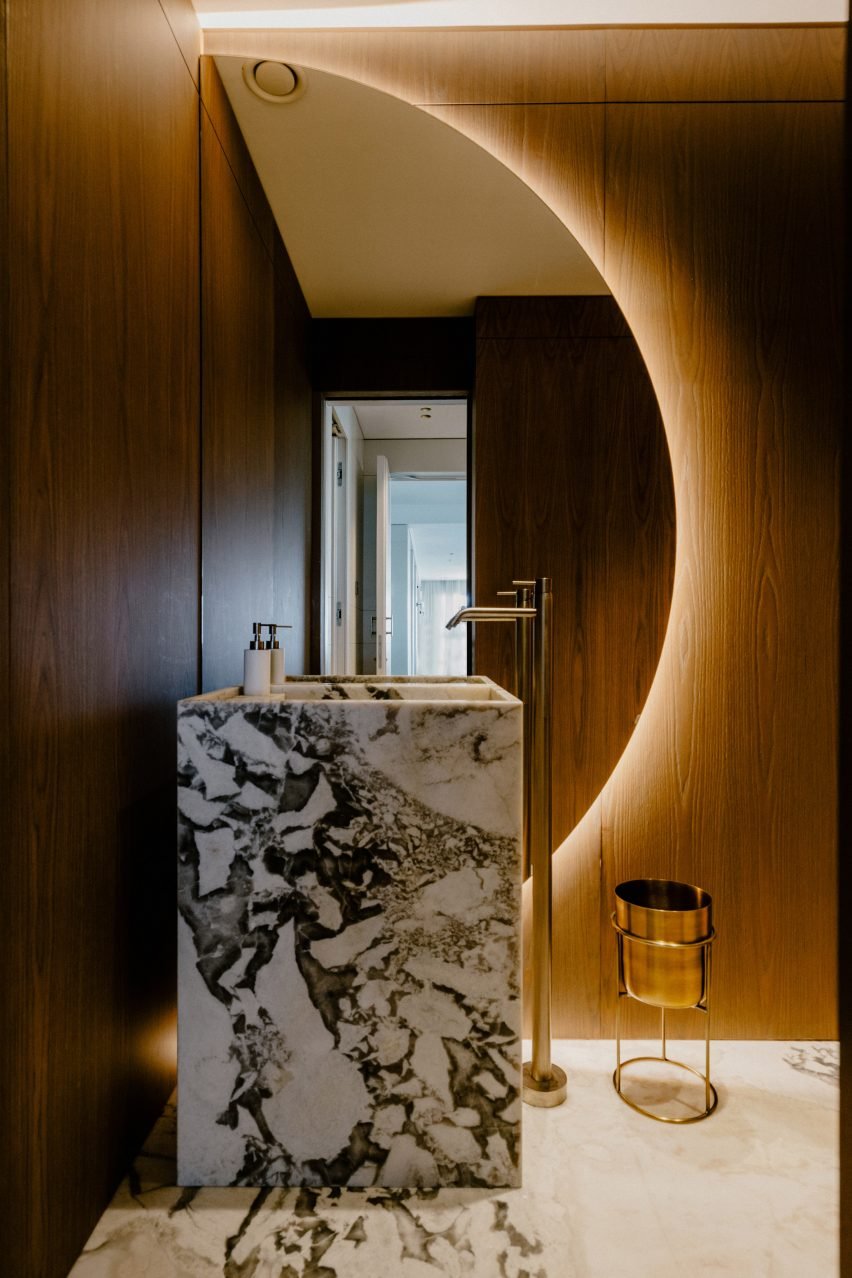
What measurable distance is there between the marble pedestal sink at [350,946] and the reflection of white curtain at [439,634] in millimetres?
405

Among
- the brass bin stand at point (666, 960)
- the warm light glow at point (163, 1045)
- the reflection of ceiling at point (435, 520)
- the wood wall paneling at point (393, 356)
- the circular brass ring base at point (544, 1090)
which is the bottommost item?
the circular brass ring base at point (544, 1090)

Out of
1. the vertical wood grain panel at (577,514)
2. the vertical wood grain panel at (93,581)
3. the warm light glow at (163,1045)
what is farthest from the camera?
the vertical wood grain panel at (577,514)

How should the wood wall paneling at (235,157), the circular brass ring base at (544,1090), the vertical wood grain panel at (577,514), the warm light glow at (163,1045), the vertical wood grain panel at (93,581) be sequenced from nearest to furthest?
the vertical wood grain panel at (93,581) → the warm light glow at (163,1045) → the circular brass ring base at (544,1090) → the wood wall paneling at (235,157) → the vertical wood grain panel at (577,514)

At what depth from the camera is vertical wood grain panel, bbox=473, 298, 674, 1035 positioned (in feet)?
5.31

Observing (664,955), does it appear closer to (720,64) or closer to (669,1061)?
(669,1061)

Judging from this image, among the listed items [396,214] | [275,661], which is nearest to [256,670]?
[275,661]

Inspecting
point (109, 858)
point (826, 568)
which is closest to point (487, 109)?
point (826, 568)

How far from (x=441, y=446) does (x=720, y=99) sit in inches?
38.9

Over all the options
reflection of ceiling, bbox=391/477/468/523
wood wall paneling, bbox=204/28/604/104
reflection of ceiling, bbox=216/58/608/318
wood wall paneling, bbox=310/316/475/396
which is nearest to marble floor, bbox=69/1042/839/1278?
reflection of ceiling, bbox=391/477/468/523

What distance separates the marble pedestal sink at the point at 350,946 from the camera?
1.18m

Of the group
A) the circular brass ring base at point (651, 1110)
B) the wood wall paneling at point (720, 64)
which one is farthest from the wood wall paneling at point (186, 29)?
the circular brass ring base at point (651, 1110)

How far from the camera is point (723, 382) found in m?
1.62

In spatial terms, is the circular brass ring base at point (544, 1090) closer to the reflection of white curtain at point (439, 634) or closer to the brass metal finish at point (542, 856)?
→ the brass metal finish at point (542, 856)

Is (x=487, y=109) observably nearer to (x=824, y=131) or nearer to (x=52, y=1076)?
(x=824, y=131)
